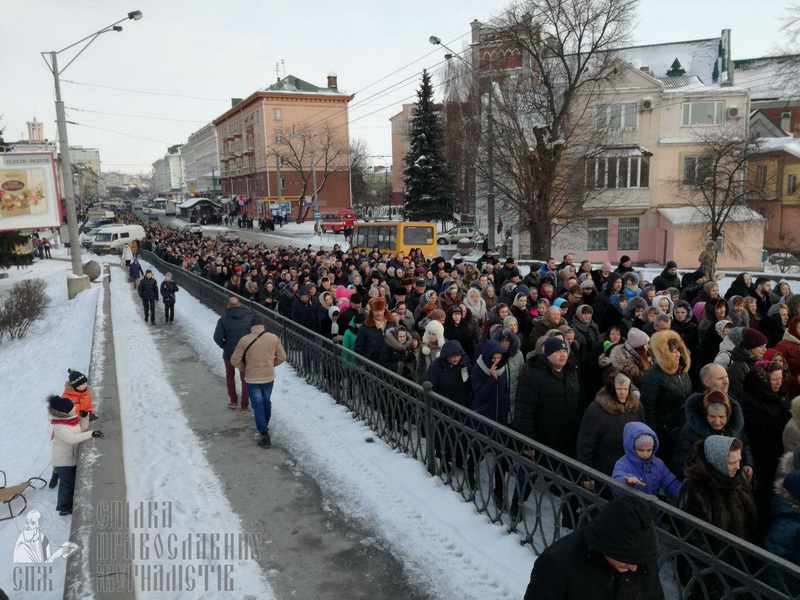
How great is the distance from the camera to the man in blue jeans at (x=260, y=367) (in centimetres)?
751

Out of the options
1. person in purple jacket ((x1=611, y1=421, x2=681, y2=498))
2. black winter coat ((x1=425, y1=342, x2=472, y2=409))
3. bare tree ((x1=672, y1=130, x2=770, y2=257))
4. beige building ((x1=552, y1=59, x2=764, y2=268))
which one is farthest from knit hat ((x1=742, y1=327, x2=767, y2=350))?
beige building ((x1=552, y1=59, x2=764, y2=268))

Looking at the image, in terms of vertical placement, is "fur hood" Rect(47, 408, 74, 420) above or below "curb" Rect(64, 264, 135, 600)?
above

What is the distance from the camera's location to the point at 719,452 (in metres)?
3.46

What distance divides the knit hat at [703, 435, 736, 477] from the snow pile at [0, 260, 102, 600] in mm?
4530

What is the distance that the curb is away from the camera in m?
4.21

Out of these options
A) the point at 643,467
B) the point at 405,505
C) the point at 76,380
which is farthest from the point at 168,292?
the point at 643,467

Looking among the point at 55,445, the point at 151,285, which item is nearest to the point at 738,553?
the point at 55,445

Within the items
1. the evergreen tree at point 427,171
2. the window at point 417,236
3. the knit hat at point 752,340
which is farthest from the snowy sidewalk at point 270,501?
the evergreen tree at point 427,171

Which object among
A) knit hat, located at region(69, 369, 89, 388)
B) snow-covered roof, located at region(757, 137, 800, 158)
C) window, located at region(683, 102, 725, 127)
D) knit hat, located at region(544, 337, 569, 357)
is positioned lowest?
knit hat, located at region(69, 369, 89, 388)

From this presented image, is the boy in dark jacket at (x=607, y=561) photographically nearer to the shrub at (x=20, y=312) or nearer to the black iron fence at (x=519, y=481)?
the black iron fence at (x=519, y=481)

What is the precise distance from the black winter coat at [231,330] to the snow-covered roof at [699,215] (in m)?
27.3

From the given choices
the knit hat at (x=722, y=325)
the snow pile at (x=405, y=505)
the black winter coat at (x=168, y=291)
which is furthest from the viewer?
the black winter coat at (x=168, y=291)

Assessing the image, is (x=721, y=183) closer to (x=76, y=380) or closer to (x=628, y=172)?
(x=628, y=172)

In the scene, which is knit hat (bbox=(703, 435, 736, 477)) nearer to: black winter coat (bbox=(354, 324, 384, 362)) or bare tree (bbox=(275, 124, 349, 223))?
black winter coat (bbox=(354, 324, 384, 362))
